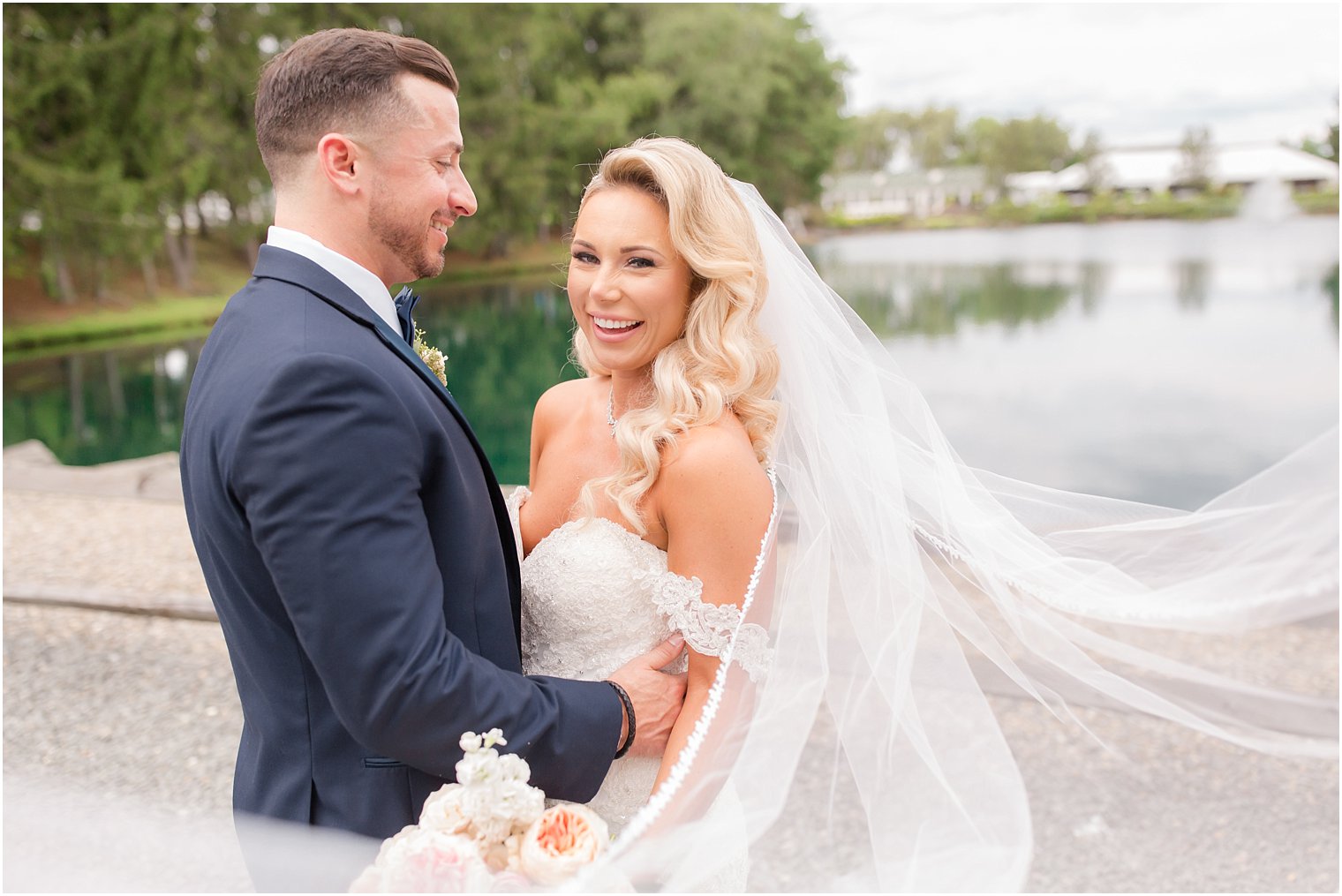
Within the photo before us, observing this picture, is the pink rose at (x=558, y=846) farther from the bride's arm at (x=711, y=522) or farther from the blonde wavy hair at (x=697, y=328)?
the blonde wavy hair at (x=697, y=328)

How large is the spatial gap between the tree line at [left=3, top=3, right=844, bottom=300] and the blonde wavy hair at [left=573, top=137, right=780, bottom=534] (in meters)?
3.56

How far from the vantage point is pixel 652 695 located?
1966 millimetres

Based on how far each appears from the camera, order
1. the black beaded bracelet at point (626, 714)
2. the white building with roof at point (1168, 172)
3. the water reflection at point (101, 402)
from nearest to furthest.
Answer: the black beaded bracelet at point (626, 714)
the water reflection at point (101, 402)
the white building with roof at point (1168, 172)

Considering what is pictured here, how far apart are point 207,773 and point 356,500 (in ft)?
11.8

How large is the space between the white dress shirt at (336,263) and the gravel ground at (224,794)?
2287 mm

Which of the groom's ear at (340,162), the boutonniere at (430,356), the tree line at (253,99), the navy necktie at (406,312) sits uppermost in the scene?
the tree line at (253,99)

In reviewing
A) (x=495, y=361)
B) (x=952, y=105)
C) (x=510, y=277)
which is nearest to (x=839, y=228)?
(x=952, y=105)

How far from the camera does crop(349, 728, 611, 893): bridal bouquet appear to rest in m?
1.40

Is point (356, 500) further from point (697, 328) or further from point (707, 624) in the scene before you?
point (697, 328)

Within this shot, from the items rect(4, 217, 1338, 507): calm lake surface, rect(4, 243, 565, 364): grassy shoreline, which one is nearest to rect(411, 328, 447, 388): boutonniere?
rect(4, 217, 1338, 507): calm lake surface

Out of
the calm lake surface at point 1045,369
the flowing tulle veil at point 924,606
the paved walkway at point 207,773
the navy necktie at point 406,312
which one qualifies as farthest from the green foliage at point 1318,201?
the navy necktie at point 406,312

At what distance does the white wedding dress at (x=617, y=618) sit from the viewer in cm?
196

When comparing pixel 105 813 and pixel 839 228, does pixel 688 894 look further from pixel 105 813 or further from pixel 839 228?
pixel 839 228

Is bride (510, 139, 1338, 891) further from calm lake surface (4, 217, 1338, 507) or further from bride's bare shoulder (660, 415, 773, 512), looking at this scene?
calm lake surface (4, 217, 1338, 507)
